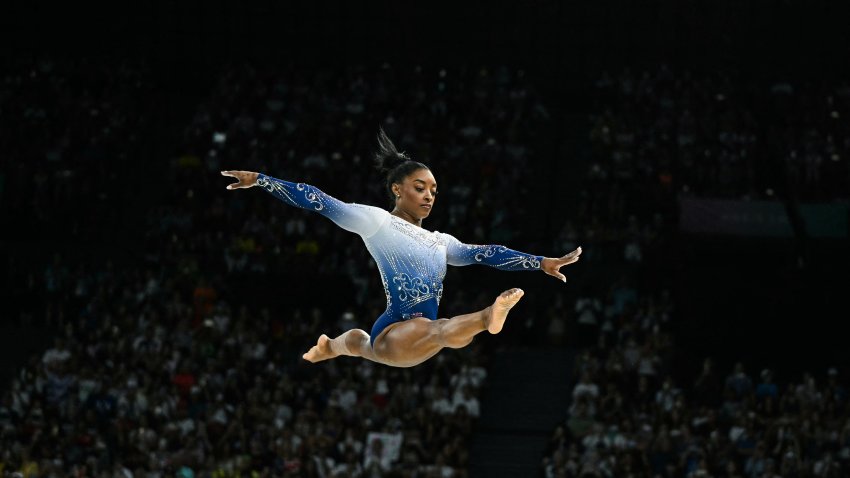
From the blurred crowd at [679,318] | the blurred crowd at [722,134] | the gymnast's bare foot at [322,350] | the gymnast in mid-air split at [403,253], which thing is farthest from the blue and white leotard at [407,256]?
the blurred crowd at [722,134]

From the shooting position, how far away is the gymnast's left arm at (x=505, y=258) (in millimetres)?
8453

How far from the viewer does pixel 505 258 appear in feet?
28.6

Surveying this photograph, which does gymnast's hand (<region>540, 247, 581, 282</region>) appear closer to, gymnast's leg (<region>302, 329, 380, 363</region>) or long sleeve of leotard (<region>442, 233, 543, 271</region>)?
long sleeve of leotard (<region>442, 233, 543, 271</region>)

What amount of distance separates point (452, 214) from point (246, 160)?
14.9ft

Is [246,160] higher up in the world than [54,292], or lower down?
higher up

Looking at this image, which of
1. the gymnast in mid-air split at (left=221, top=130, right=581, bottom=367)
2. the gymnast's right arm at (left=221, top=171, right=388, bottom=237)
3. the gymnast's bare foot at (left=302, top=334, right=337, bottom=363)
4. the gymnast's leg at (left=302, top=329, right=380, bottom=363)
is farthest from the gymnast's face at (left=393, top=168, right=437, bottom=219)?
the gymnast's bare foot at (left=302, top=334, right=337, bottom=363)

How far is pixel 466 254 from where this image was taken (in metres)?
9.04

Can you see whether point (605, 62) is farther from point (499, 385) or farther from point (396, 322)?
point (396, 322)

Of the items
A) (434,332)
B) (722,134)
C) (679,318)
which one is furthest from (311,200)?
(722,134)

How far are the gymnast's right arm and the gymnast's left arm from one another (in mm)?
654

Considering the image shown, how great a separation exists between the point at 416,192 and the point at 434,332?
3.82ft

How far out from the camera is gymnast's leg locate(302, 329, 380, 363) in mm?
9164

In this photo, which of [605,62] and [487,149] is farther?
[605,62]

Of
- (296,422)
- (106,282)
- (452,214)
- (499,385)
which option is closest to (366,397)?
(296,422)
